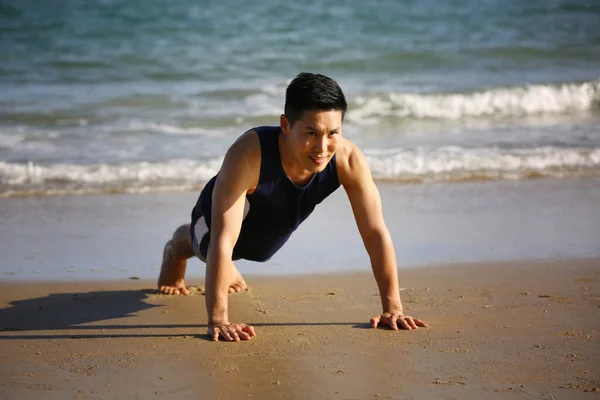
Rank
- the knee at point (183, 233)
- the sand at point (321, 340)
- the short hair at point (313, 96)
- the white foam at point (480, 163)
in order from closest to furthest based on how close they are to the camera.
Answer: the sand at point (321, 340) < the short hair at point (313, 96) < the knee at point (183, 233) < the white foam at point (480, 163)

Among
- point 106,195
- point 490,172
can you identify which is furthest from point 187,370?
point 490,172

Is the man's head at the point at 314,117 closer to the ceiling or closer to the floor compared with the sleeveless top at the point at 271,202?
closer to the ceiling

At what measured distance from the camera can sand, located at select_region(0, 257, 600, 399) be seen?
3.16m

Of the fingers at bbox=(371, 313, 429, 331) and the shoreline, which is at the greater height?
the shoreline

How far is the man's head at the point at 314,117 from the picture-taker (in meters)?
3.69

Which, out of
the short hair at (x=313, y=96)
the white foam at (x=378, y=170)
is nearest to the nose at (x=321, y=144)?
the short hair at (x=313, y=96)

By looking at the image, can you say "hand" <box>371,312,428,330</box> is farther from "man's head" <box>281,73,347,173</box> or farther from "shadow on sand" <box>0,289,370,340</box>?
"man's head" <box>281,73,347,173</box>

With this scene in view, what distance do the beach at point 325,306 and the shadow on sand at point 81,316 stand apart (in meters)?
0.01

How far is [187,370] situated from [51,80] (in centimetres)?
1083

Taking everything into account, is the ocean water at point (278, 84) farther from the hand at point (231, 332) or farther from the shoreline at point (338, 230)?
the hand at point (231, 332)

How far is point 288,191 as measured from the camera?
157 inches

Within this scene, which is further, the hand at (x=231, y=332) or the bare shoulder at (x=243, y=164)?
the bare shoulder at (x=243, y=164)

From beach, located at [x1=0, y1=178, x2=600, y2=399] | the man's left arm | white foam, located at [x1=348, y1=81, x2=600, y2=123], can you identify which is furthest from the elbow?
white foam, located at [x1=348, y1=81, x2=600, y2=123]

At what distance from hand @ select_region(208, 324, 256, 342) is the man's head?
0.71 metres
